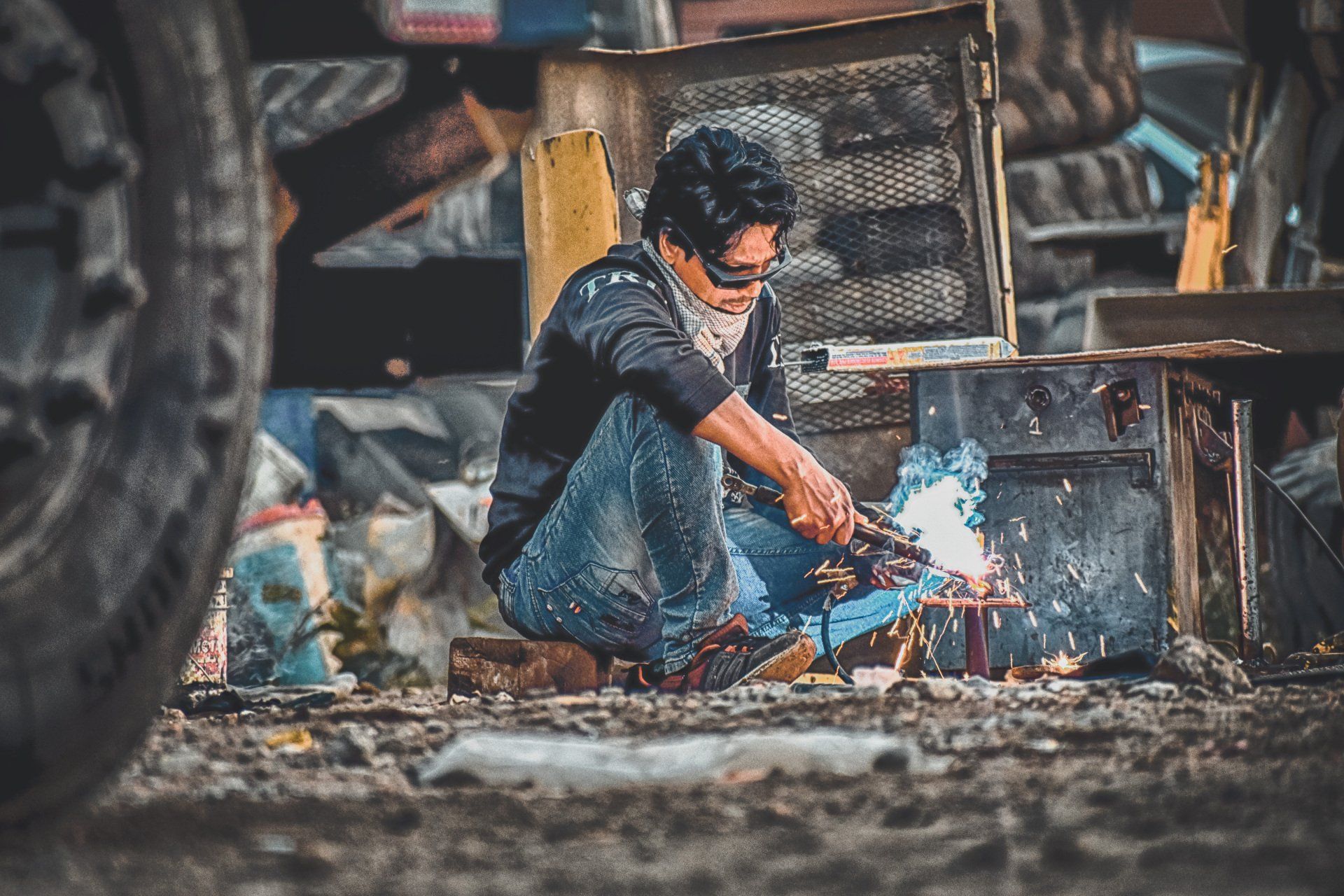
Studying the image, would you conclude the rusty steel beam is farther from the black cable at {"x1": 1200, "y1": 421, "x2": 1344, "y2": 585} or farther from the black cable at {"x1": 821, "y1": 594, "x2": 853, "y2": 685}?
the black cable at {"x1": 1200, "y1": 421, "x2": 1344, "y2": 585}

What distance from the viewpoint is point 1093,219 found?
306 inches

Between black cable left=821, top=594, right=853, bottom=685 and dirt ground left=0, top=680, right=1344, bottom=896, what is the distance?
143cm

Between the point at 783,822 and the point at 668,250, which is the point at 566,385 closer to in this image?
the point at 668,250

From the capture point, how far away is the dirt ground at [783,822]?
1185mm

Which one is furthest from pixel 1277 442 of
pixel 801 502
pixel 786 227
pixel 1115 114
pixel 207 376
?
pixel 207 376

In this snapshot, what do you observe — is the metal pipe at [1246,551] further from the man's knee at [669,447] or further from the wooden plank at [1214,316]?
the man's knee at [669,447]

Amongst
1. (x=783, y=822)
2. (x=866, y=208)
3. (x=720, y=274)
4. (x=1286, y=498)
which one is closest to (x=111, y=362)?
(x=783, y=822)

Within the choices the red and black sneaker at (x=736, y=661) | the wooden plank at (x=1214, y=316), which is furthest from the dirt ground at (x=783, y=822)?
the wooden plank at (x=1214, y=316)

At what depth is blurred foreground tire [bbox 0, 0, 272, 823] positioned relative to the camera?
143 cm

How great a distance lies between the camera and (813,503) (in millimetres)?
3186

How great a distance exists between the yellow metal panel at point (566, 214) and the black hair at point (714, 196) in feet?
2.63

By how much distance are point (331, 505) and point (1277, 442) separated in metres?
3.95

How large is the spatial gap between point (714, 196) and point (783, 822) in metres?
2.45

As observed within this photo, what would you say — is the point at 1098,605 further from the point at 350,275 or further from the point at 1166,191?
the point at 1166,191
